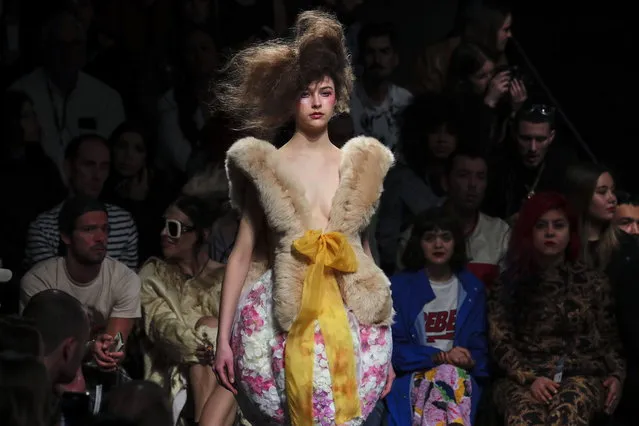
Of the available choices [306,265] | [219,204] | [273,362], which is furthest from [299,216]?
[219,204]

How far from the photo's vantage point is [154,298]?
26.1 ft

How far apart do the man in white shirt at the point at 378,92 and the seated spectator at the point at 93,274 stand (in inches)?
72.6

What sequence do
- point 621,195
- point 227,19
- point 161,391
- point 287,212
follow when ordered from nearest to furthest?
point 161,391
point 287,212
point 621,195
point 227,19

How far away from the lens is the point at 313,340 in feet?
Answer: 18.8

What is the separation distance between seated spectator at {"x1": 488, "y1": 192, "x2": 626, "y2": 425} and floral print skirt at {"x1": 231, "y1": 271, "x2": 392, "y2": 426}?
173cm

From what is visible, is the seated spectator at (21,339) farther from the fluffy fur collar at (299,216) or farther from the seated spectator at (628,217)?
the seated spectator at (628,217)

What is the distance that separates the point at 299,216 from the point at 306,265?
175mm

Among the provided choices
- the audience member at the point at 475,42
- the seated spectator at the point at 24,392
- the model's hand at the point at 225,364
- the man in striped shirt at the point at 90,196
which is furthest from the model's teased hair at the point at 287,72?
the audience member at the point at 475,42

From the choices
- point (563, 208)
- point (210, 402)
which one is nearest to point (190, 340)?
point (210, 402)

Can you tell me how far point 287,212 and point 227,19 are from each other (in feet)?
12.7

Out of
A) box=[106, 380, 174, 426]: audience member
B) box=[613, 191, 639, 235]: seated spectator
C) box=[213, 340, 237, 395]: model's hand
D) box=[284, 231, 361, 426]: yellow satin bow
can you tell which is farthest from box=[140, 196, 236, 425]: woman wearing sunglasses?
box=[106, 380, 174, 426]: audience member

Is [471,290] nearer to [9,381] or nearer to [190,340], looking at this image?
[190,340]

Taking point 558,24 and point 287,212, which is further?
point 558,24

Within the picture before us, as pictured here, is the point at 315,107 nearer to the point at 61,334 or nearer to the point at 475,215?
the point at 61,334
